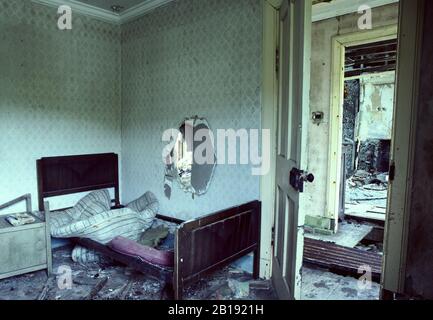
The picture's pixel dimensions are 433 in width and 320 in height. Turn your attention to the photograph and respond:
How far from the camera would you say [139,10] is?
3.59 metres

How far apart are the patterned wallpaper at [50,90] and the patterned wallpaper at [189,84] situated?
0.74ft

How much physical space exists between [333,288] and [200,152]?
1.62 m

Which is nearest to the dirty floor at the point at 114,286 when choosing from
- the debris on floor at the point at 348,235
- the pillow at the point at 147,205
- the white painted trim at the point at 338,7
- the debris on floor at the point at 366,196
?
the pillow at the point at 147,205

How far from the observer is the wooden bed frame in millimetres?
2055

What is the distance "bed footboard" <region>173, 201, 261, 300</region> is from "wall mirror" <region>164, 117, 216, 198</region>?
64 cm

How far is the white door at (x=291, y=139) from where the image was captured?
1742 mm

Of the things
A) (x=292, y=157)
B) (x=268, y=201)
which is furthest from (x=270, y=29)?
(x=268, y=201)

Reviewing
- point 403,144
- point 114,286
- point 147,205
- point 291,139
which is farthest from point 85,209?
point 403,144

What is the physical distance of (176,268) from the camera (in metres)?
2.01

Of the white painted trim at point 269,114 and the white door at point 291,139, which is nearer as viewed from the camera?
the white door at point 291,139

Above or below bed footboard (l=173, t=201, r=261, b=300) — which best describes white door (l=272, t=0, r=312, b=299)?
above

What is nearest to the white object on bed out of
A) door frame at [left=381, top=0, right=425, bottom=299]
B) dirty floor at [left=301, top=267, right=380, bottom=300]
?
dirty floor at [left=301, top=267, right=380, bottom=300]

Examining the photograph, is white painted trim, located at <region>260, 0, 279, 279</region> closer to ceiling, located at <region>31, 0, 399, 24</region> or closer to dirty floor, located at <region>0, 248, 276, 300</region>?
dirty floor, located at <region>0, 248, 276, 300</region>

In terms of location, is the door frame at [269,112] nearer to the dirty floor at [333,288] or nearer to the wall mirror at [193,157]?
the dirty floor at [333,288]
